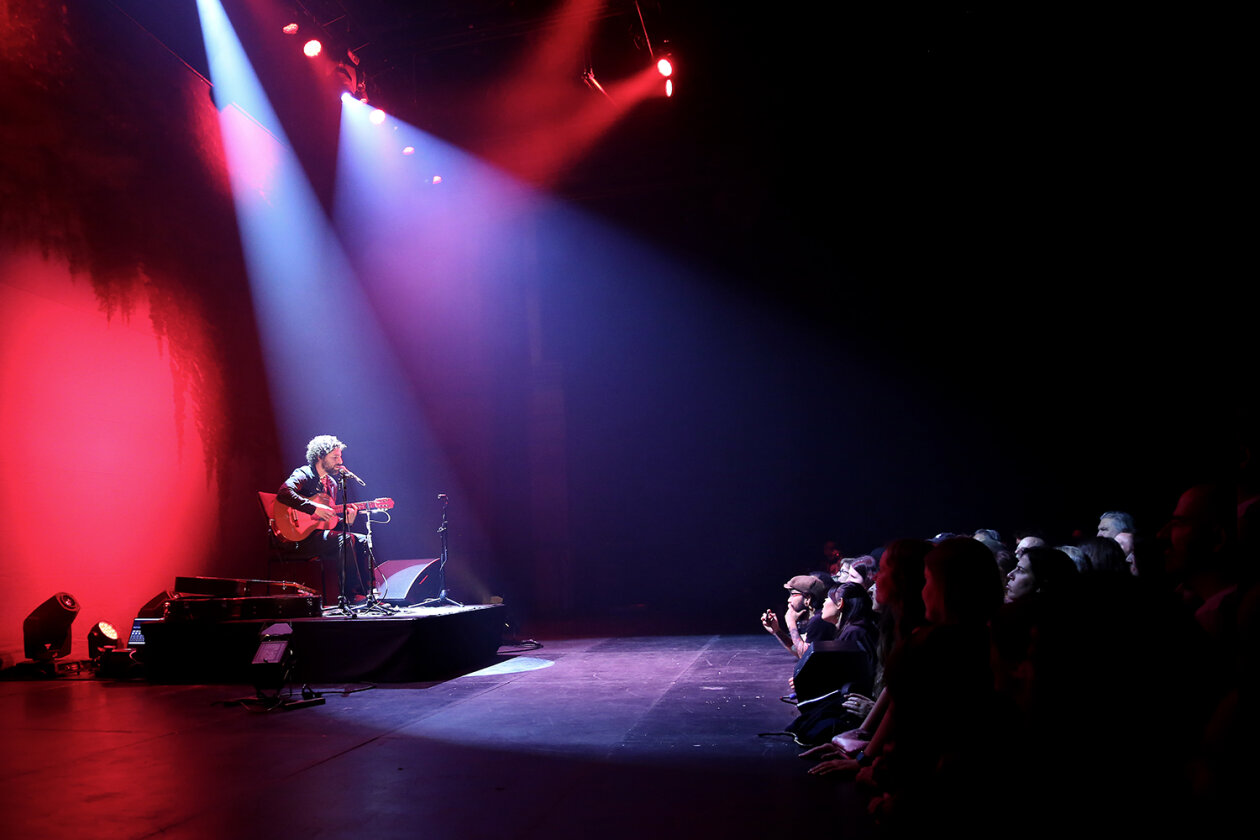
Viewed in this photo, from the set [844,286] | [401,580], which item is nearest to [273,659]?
[401,580]

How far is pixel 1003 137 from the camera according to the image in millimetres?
9766

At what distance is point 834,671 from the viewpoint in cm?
372

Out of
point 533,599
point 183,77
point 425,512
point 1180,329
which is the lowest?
point 533,599

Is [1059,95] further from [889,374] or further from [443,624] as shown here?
[443,624]

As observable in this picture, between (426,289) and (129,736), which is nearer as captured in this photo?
(129,736)

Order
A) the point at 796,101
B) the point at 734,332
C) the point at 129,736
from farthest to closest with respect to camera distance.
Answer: the point at 734,332 < the point at 796,101 < the point at 129,736

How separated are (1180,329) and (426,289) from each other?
10274 mm

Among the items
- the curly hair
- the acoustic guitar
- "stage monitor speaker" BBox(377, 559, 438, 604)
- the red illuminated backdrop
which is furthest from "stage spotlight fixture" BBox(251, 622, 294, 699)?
the red illuminated backdrop

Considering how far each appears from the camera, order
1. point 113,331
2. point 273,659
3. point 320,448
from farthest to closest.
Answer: point 113,331 < point 320,448 < point 273,659

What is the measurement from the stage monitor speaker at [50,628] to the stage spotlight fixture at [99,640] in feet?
0.61

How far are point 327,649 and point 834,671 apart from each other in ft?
12.9

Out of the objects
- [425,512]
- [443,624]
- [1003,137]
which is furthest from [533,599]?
[1003,137]

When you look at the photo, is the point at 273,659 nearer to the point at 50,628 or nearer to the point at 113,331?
the point at 50,628

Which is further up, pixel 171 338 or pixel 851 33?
pixel 851 33
